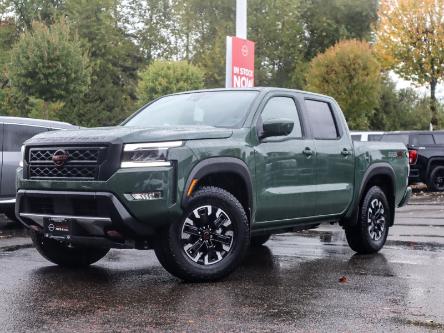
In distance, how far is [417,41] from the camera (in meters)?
33.5

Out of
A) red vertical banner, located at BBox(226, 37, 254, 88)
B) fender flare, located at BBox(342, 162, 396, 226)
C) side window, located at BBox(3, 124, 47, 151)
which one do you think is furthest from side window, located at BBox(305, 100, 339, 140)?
red vertical banner, located at BBox(226, 37, 254, 88)

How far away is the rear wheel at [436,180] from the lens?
20422 millimetres

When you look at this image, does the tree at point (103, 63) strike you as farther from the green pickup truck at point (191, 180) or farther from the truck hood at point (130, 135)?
the truck hood at point (130, 135)

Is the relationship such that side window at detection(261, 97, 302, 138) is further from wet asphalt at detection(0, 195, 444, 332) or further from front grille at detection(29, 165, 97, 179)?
front grille at detection(29, 165, 97, 179)

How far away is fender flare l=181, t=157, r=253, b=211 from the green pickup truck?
0.03 ft

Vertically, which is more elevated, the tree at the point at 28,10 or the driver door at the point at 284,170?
the tree at the point at 28,10

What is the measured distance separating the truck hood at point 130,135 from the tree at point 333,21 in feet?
141

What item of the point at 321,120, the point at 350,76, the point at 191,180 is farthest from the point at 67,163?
the point at 350,76

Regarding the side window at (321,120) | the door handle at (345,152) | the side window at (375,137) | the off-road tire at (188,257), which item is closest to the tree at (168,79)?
the side window at (375,137)

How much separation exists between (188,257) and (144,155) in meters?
0.98

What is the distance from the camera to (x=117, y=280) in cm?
661

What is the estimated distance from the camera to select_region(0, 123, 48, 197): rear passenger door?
11102 mm

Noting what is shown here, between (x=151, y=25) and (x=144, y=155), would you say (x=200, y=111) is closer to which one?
(x=144, y=155)

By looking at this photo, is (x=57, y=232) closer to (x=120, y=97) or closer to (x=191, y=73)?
(x=191, y=73)
